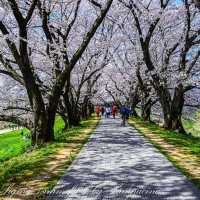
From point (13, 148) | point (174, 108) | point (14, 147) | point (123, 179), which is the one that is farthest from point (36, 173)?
point (14, 147)

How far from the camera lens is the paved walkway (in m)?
9.61

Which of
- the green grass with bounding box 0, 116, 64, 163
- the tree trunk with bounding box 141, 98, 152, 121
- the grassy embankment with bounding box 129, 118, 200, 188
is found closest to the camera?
the grassy embankment with bounding box 129, 118, 200, 188

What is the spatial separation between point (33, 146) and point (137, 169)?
8754 millimetres

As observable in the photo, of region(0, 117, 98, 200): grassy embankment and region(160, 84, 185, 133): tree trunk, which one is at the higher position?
region(160, 84, 185, 133): tree trunk

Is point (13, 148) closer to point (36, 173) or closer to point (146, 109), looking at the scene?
point (36, 173)

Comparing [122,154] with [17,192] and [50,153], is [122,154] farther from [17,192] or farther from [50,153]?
[17,192]

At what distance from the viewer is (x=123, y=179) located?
1127cm

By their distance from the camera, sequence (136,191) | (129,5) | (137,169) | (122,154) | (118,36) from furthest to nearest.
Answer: (118,36), (129,5), (122,154), (137,169), (136,191)

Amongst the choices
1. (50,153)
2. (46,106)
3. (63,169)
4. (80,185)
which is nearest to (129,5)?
(46,106)

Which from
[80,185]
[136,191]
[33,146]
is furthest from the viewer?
[33,146]

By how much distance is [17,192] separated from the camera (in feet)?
33.7

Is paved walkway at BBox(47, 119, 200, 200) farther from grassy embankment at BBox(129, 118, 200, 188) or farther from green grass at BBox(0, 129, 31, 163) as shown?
green grass at BBox(0, 129, 31, 163)

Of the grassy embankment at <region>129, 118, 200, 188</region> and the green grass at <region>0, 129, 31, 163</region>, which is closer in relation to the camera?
the grassy embankment at <region>129, 118, 200, 188</region>

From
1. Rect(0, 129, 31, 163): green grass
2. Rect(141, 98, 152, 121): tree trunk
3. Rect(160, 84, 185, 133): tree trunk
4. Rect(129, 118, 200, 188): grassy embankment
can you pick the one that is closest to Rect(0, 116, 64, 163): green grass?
Rect(0, 129, 31, 163): green grass
